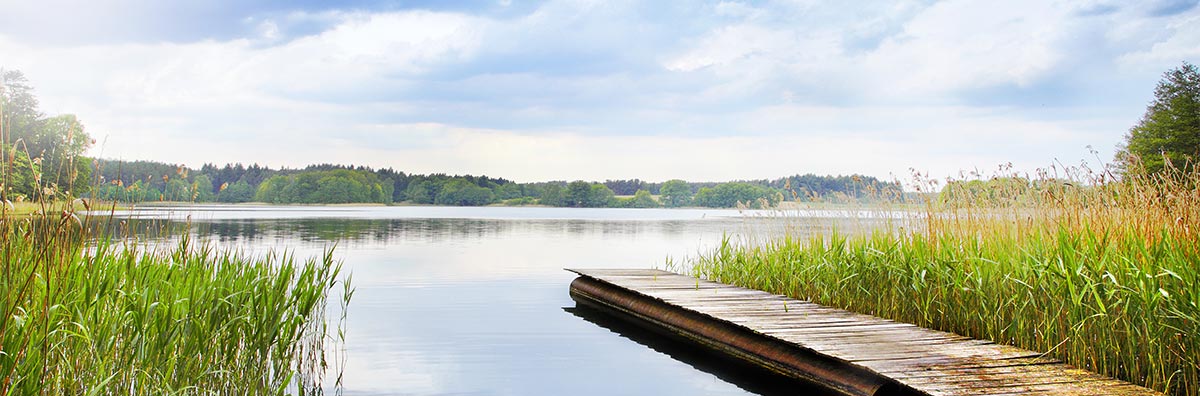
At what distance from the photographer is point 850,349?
5379 mm

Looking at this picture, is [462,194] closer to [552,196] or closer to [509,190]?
[509,190]

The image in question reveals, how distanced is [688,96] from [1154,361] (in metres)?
32.0

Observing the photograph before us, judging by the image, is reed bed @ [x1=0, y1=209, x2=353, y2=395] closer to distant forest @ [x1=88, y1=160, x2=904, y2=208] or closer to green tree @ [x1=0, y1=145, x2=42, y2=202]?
green tree @ [x1=0, y1=145, x2=42, y2=202]

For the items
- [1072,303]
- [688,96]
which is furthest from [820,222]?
[688,96]

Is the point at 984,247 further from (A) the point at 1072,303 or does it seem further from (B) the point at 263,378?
(B) the point at 263,378

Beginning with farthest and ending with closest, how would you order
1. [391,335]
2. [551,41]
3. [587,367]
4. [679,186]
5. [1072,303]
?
[679,186], [551,41], [391,335], [587,367], [1072,303]

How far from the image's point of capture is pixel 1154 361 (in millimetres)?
4629

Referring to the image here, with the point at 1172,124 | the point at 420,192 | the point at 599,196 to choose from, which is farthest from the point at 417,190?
the point at 1172,124

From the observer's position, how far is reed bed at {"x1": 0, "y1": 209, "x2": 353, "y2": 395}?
11.3 ft

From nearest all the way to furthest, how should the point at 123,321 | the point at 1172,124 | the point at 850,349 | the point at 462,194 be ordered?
the point at 123,321 → the point at 850,349 → the point at 1172,124 → the point at 462,194

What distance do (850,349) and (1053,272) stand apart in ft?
4.89

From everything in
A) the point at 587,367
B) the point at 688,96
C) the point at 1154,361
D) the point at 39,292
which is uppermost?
the point at 688,96

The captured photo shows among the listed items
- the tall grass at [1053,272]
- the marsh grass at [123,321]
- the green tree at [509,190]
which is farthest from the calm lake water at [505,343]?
the green tree at [509,190]

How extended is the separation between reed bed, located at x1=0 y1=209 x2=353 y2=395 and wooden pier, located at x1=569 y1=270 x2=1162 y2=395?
3.39m
